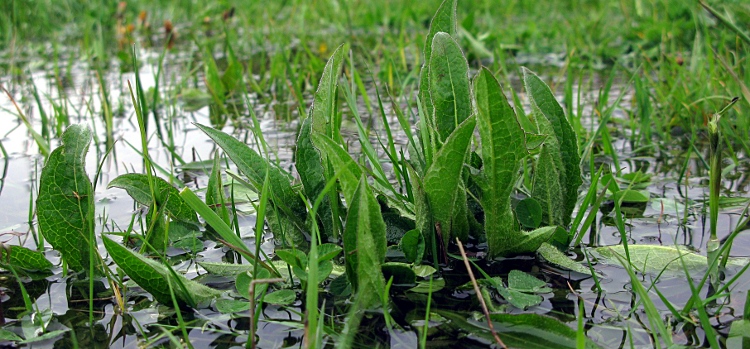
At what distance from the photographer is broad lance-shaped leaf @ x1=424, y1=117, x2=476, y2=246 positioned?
1.30 meters

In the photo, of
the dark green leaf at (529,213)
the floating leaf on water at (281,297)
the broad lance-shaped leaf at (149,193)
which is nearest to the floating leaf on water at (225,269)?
the floating leaf on water at (281,297)

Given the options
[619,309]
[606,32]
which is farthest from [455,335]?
[606,32]

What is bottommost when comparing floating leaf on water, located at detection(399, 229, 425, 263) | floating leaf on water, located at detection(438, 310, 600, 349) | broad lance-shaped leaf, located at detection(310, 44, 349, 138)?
floating leaf on water, located at detection(438, 310, 600, 349)

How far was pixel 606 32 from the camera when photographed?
4852 millimetres

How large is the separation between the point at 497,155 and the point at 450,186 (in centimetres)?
12

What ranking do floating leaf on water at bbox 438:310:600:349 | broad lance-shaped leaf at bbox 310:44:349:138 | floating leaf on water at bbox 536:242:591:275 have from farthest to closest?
1. broad lance-shaped leaf at bbox 310:44:349:138
2. floating leaf on water at bbox 536:242:591:275
3. floating leaf on water at bbox 438:310:600:349

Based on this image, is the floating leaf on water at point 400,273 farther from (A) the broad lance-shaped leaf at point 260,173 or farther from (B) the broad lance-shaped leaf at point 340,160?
(A) the broad lance-shaped leaf at point 260,173

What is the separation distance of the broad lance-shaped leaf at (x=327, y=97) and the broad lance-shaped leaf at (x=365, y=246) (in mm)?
314

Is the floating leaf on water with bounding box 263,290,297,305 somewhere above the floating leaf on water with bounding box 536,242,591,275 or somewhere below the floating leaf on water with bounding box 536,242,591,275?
below

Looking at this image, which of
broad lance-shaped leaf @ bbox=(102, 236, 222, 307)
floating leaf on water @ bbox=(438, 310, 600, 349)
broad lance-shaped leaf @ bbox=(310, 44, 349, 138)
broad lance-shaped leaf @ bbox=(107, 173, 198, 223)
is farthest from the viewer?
broad lance-shaped leaf @ bbox=(107, 173, 198, 223)

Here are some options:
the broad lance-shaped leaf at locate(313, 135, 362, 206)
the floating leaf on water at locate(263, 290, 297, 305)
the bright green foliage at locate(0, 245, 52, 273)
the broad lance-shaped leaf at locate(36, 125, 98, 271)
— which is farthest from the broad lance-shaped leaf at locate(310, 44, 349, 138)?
the bright green foliage at locate(0, 245, 52, 273)

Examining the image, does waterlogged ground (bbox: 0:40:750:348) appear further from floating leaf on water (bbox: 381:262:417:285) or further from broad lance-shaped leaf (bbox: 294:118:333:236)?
broad lance-shaped leaf (bbox: 294:118:333:236)

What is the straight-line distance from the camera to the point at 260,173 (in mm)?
1571

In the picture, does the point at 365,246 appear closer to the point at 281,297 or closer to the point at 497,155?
the point at 281,297
